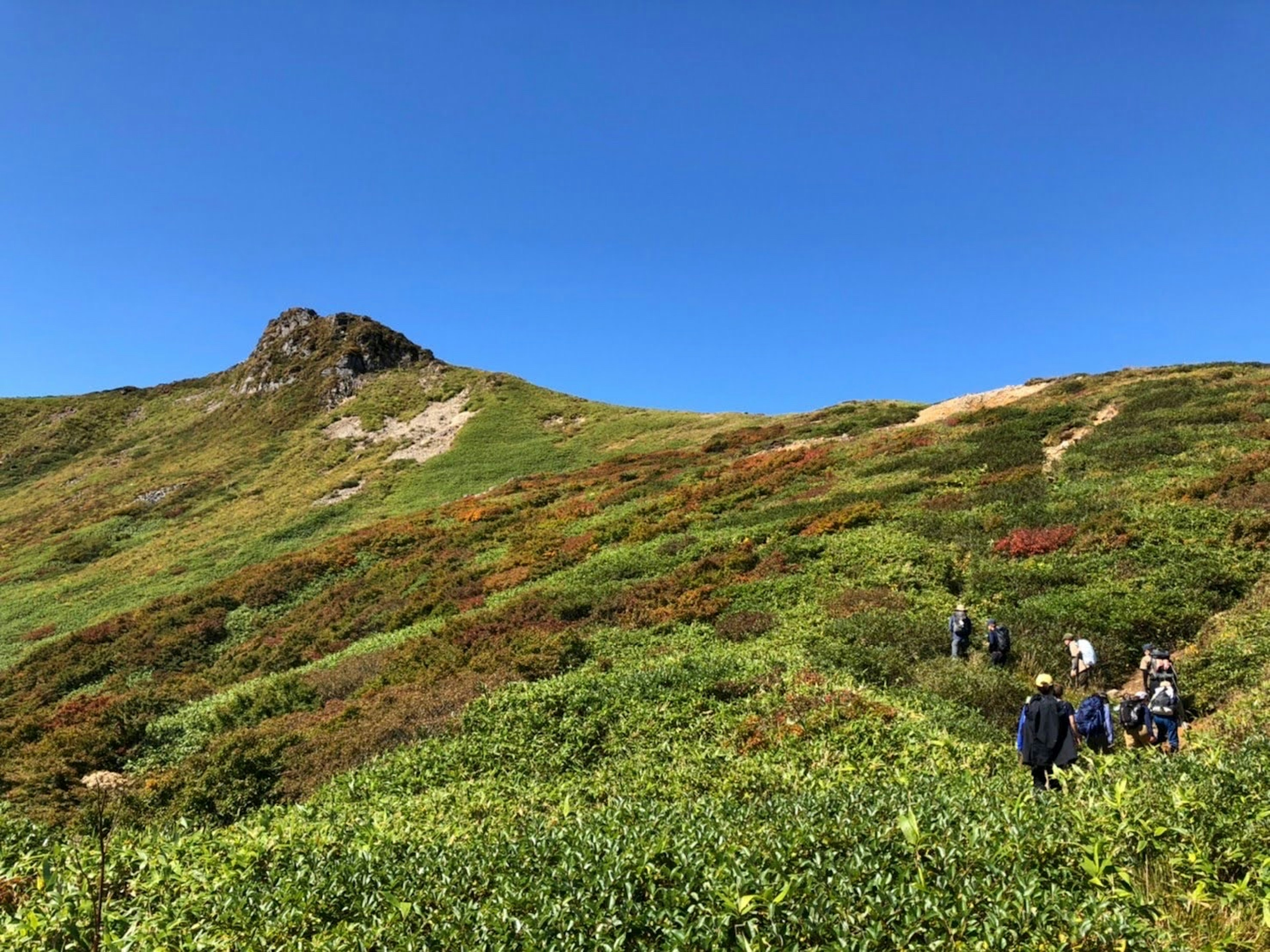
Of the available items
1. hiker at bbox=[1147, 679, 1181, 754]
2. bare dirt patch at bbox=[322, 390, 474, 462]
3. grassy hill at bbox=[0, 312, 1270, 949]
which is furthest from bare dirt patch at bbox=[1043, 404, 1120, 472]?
bare dirt patch at bbox=[322, 390, 474, 462]

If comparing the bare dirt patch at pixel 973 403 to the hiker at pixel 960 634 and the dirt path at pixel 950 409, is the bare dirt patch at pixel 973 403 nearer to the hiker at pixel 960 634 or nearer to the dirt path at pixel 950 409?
the dirt path at pixel 950 409

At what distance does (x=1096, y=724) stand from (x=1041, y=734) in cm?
207

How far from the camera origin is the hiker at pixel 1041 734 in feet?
32.7

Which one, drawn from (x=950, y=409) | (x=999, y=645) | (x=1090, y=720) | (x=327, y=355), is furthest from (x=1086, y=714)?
(x=327, y=355)

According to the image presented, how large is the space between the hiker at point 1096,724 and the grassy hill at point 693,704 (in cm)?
129

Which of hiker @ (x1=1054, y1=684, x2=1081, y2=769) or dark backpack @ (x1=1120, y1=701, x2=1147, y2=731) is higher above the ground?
hiker @ (x1=1054, y1=684, x2=1081, y2=769)

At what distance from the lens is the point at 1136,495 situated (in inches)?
824

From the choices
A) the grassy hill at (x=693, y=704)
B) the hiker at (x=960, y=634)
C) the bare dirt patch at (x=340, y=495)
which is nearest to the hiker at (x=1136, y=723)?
the grassy hill at (x=693, y=704)

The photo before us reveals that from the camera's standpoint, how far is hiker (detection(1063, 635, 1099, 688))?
1367 centimetres

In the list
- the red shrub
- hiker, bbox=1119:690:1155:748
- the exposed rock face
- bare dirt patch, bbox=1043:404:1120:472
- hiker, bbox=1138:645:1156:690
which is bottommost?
hiker, bbox=1119:690:1155:748

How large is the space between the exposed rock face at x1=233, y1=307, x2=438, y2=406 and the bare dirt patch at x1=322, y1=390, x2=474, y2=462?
9.77 meters

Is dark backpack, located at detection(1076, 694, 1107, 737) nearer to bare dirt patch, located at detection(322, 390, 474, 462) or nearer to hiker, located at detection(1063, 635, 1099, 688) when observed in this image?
hiker, located at detection(1063, 635, 1099, 688)

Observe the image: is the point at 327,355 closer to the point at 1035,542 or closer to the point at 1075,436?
the point at 1075,436

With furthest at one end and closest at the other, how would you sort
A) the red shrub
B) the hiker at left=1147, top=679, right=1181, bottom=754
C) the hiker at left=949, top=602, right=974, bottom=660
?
the red shrub < the hiker at left=949, top=602, right=974, bottom=660 < the hiker at left=1147, top=679, right=1181, bottom=754
